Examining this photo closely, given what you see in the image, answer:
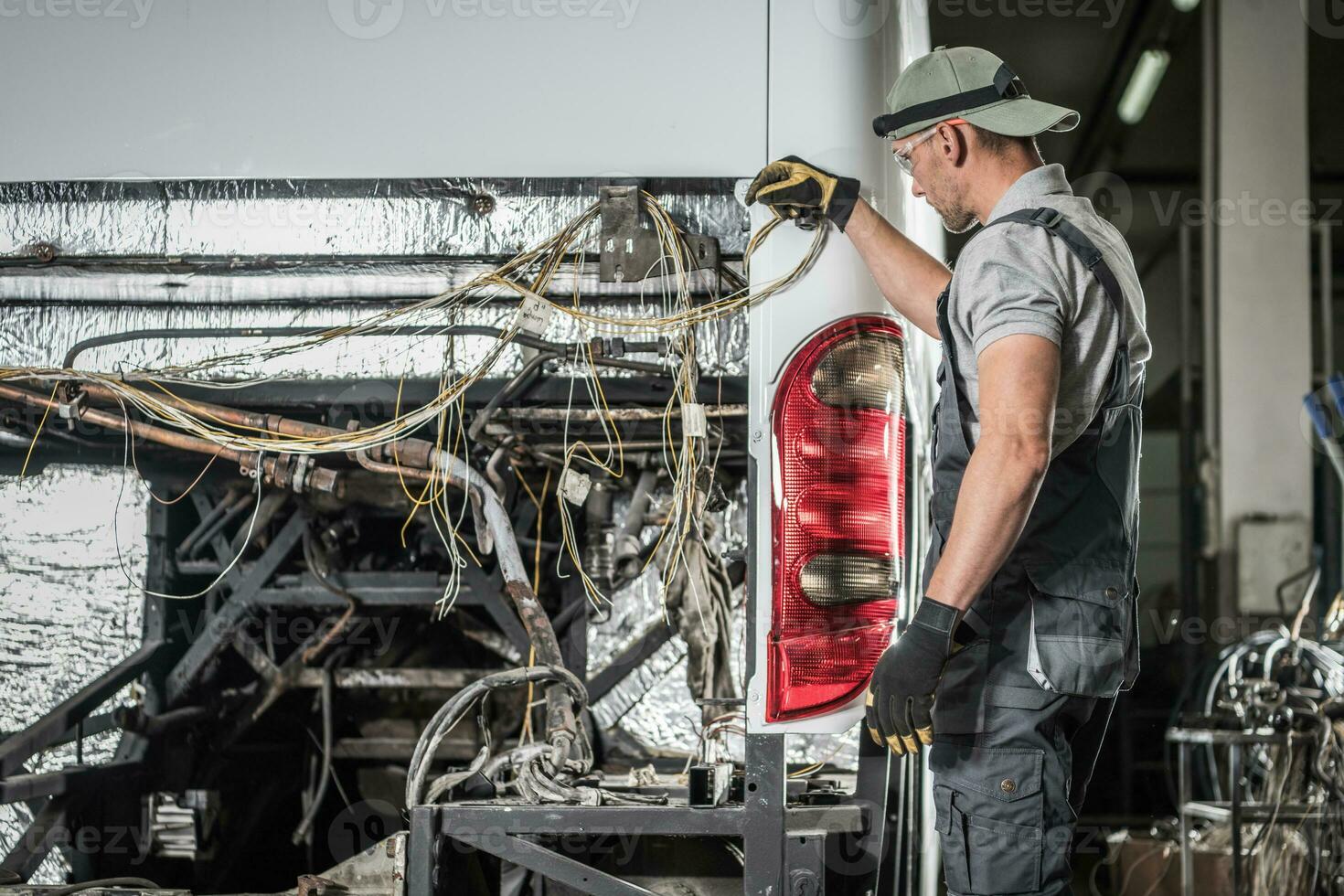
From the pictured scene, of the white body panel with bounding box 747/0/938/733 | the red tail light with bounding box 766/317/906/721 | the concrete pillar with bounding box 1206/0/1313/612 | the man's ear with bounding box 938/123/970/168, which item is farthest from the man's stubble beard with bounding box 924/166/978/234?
the concrete pillar with bounding box 1206/0/1313/612

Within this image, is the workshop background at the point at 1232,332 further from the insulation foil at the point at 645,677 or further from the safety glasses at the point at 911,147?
the safety glasses at the point at 911,147

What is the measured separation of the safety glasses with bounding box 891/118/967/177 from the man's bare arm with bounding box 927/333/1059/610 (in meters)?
0.51

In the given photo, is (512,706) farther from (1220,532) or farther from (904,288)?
(1220,532)

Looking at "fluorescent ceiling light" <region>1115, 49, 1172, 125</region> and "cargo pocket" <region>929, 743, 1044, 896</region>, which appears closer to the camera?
"cargo pocket" <region>929, 743, 1044, 896</region>

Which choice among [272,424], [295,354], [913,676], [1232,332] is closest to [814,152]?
[913,676]

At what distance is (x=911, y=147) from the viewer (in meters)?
2.08

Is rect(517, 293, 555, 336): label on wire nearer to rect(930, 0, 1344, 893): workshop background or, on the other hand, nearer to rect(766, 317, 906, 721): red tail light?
rect(766, 317, 906, 721): red tail light

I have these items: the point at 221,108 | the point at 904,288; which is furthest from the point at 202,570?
the point at 904,288

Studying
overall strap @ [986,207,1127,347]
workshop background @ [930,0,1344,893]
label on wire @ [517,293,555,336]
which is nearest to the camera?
overall strap @ [986,207,1127,347]

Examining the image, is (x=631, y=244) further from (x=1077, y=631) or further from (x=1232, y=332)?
(x=1232, y=332)

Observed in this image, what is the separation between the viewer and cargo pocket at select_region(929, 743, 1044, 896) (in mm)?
1743

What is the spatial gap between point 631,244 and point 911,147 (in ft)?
1.87

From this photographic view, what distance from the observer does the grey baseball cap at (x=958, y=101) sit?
78.7 inches

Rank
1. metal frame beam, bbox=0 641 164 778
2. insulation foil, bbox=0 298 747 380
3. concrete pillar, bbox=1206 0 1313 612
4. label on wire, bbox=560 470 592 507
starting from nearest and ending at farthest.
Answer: insulation foil, bbox=0 298 747 380 < label on wire, bbox=560 470 592 507 < metal frame beam, bbox=0 641 164 778 < concrete pillar, bbox=1206 0 1313 612
